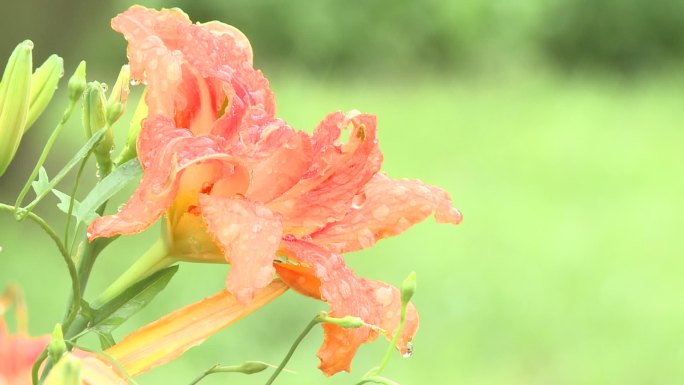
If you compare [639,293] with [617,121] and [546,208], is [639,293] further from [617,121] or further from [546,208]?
[617,121]

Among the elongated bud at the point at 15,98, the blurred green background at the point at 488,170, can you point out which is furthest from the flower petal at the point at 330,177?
the blurred green background at the point at 488,170

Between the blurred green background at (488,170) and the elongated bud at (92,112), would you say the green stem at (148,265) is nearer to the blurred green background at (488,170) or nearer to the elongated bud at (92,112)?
the elongated bud at (92,112)

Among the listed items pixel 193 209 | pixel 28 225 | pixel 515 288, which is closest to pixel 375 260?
pixel 515 288

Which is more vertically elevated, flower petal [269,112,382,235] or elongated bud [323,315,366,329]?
flower petal [269,112,382,235]

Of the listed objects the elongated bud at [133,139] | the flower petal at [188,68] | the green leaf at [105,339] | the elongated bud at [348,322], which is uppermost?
the flower petal at [188,68]

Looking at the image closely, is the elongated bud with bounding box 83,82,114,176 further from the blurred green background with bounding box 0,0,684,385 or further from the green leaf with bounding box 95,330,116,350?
the blurred green background with bounding box 0,0,684,385

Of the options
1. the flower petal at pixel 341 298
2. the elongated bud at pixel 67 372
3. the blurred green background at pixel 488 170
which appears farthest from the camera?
the blurred green background at pixel 488 170

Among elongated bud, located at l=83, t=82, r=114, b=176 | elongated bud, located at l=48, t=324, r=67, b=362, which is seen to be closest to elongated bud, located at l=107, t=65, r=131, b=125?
elongated bud, located at l=83, t=82, r=114, b=176
